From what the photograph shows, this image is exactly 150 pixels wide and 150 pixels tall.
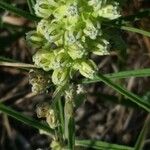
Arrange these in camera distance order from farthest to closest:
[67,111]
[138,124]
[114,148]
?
[138,124], [114,148], [67,111]

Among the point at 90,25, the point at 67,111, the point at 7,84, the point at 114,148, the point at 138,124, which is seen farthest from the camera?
the point at 7,84

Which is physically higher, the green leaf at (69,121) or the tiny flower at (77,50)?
the tiny flower at (77,50)

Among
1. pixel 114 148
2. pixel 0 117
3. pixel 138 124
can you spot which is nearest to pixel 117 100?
pixel 138 124

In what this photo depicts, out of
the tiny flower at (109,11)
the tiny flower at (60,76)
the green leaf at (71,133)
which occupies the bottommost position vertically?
the green leaf at (71,133)

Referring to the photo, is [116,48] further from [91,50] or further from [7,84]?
[7,84]

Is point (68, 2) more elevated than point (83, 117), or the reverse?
point (68, 2)

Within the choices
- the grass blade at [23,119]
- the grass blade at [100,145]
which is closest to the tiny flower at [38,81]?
the grass blade at [23,119]

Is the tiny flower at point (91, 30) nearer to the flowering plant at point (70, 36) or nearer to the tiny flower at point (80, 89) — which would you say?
the flowering plant at point (70, 36)

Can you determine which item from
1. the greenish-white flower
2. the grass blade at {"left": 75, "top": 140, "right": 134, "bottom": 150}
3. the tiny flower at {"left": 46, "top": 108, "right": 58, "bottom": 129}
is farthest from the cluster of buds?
the grass blade at {"left": 75, "top": 140, "right": 134, "bottom": 150}
